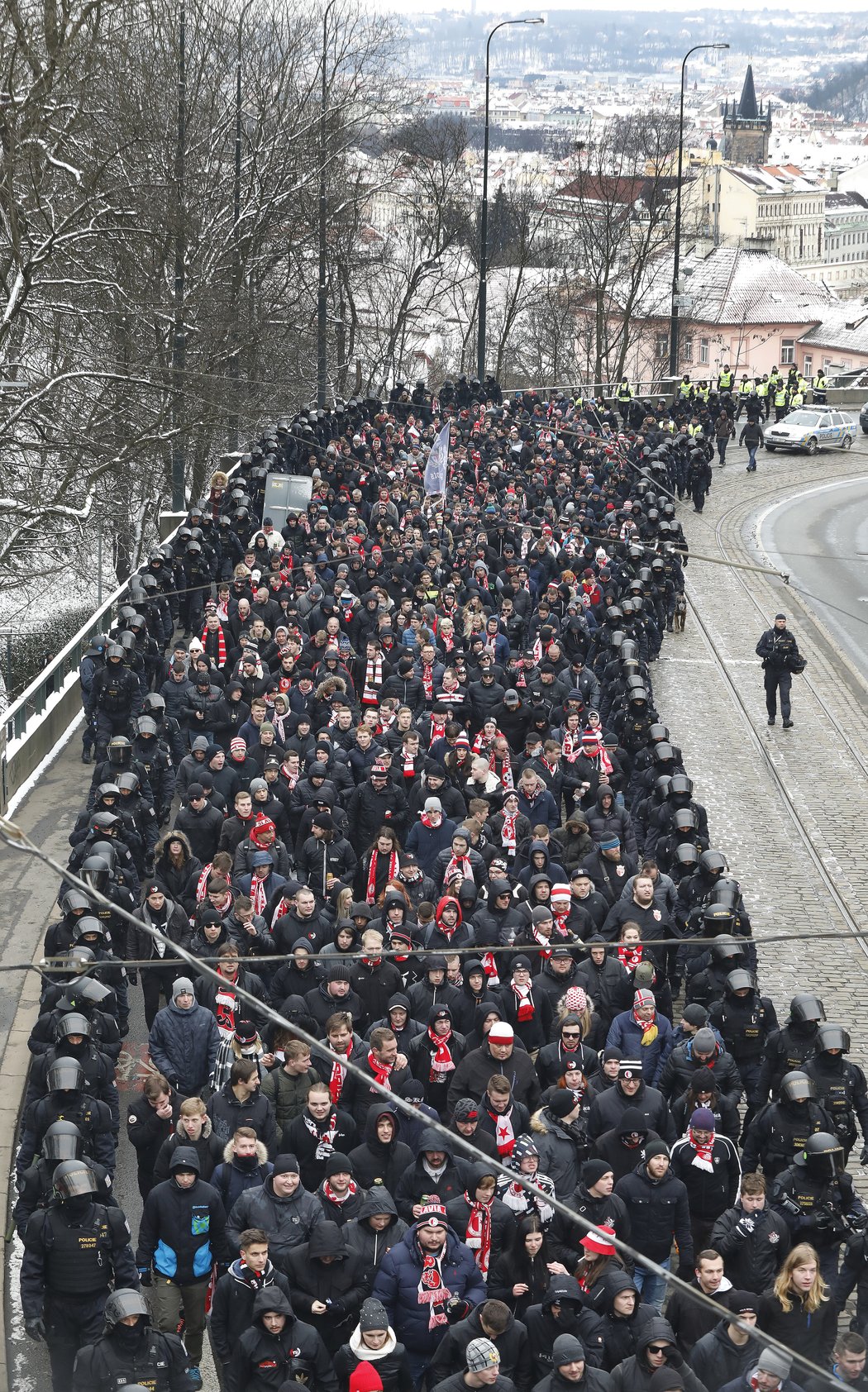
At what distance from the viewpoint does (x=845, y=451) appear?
43875 mm

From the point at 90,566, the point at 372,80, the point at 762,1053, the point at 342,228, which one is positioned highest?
the point at 372,80

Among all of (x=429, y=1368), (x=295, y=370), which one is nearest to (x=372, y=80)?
(x=295, y=370)

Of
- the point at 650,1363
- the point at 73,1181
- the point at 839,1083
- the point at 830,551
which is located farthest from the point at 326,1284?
the point at 830,551

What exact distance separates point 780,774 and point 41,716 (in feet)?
24.3

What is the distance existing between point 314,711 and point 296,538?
7.21m

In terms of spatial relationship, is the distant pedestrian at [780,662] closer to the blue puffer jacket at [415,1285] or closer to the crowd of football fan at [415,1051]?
the crowd of football fan at [415,1051]

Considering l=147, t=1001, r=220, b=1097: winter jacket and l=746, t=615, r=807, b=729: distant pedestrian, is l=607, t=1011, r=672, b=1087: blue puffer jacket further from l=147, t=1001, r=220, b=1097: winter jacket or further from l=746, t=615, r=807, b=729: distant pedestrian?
l=746, t=615, r=807, b=729: distant pedestrian

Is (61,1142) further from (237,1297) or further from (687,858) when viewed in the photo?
(687,858)

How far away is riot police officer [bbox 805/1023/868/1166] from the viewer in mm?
10062

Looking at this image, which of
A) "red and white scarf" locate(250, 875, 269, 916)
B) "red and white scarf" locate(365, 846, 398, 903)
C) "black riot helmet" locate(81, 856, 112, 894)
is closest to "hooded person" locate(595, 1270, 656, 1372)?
"red and white scarf" locate(250, 875, 269, 916)

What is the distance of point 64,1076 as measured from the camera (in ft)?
30.7

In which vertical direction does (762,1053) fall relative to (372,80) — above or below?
below

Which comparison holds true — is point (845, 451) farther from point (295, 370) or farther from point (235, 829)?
point (235, 829)

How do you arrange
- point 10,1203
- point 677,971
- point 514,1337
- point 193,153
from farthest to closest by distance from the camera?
1. point 193,153
2. point 677,971
3. point 10,1203
4. point 514,1337
